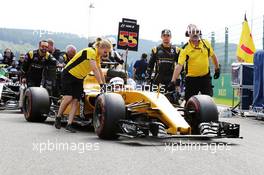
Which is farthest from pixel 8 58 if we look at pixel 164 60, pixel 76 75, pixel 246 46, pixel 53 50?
pixel 76 75

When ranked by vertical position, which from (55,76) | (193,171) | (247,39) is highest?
(247,39)

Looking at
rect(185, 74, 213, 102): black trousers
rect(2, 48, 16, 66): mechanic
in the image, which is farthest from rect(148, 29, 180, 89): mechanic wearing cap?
rect(2, 48, 16, 66): mechanic

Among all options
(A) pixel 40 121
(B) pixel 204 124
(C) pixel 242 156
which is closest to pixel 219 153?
(C) pixel 242 156

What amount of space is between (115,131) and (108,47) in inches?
62.6

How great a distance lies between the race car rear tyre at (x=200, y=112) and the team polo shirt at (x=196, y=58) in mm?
1234

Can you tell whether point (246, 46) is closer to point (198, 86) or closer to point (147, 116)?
point (198, 86)

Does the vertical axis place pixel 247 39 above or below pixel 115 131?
above

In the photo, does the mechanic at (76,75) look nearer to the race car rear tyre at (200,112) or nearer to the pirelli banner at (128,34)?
the race car rear tyre at (200,112)

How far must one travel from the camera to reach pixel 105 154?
7.08m

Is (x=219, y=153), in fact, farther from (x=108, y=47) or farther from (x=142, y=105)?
(x=108, y=47)

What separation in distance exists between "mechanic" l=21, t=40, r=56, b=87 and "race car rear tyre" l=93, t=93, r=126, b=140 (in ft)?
15.8

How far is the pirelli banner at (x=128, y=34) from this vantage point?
60.4 ft

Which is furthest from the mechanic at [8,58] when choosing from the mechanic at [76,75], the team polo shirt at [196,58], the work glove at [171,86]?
the team polo shirt at [196,58]

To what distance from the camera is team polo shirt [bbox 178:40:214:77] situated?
33.3ft
